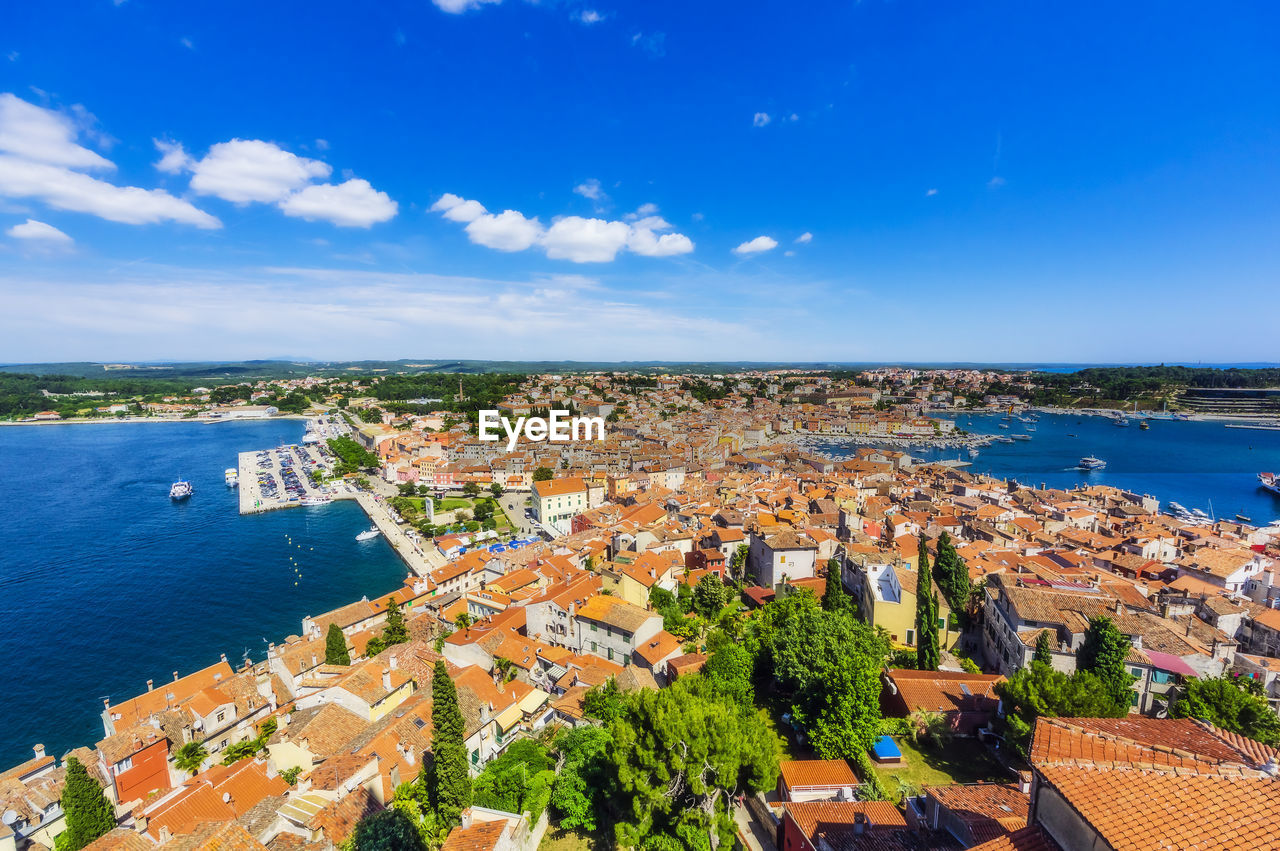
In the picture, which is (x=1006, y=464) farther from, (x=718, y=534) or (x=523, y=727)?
(x=523, y=727)

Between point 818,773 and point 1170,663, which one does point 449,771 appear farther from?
point 1170,663

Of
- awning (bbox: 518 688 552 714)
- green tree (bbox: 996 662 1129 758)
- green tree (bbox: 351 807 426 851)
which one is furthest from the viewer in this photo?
awning (bbox: 518 688 552 714)

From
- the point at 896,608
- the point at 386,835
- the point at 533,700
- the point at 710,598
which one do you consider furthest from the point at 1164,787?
the point at 710,598

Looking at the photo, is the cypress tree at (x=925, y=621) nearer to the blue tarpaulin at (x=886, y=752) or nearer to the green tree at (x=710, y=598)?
the blue tarpaulin at (x=886, y=752)

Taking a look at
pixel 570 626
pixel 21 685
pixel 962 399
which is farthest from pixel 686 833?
pixel 962 399

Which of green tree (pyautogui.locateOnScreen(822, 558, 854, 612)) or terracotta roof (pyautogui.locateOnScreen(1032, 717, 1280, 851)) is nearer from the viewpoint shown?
terracotta roof (pyautogui.locateOnScreen(1032, 717, 1280, 851))

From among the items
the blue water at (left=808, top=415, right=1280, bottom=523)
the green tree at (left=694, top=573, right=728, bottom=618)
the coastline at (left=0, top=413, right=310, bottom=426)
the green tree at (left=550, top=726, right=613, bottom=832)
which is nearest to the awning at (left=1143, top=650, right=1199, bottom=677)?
the green tree at (left=694, top=573, right=728, bottom=618)

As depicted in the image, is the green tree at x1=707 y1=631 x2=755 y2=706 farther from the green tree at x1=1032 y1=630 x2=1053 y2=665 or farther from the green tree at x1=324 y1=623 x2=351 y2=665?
the green tree at x1=324 y1=623 x2=351 y2=665
